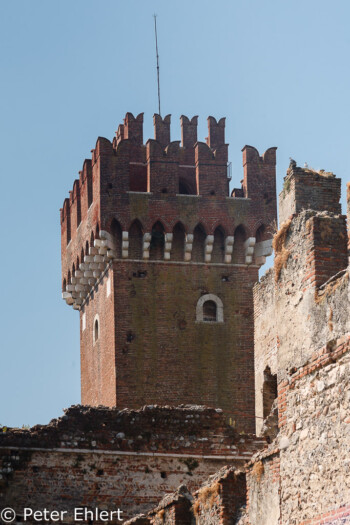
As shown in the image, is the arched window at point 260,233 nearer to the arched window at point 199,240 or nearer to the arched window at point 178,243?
the arched window at point 199,240

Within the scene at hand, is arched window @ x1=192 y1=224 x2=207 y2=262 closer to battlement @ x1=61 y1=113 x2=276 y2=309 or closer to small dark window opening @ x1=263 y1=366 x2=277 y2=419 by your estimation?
battlement @ x1=61 y1=113 x2=276 y2=309

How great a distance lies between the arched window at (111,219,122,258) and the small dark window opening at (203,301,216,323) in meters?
2.92

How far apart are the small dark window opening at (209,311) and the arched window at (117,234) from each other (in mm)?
2923

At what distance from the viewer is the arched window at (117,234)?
37.3m

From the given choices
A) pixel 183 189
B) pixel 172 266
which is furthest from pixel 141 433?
pixel 183 189

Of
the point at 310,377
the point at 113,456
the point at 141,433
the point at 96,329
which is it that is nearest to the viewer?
the point at 310,377

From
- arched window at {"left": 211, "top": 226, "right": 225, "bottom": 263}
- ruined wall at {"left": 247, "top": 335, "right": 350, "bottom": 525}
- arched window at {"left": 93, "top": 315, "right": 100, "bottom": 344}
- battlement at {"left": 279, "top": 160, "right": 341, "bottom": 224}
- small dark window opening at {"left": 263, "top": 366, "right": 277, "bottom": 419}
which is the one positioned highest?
arched window at {"left": 211, "top": 226, "right": 225, "bottom": 263}

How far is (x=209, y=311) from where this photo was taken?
37.3 metres

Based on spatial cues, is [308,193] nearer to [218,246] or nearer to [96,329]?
[218,246]

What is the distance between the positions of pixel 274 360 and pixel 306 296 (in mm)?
14647

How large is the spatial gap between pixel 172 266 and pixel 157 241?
0.87 metres

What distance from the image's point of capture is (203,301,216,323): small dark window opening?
37.2 metres

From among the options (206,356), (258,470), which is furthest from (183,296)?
(258,470)

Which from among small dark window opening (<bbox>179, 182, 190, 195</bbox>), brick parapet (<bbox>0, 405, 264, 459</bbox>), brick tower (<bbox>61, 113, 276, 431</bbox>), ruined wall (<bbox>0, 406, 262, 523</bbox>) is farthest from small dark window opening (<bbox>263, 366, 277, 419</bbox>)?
small dark window opening (<bbox>179, 182, 190, 195</bbox>)
